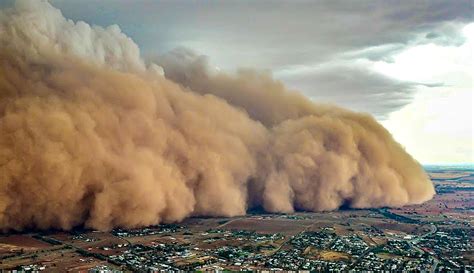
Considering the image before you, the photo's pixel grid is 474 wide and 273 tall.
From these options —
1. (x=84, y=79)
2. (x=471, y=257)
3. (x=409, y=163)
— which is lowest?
(x=471, y=257)

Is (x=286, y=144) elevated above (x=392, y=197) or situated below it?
above

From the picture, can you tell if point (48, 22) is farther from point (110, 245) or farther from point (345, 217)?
point (345, 217)

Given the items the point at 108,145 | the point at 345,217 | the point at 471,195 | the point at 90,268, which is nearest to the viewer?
the point at 90,268

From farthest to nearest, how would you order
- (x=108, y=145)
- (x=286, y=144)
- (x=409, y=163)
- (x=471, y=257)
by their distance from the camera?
(x=409, y=163) < (x=286, y=144) < (x=108, y=145) < (x=471, y=257)

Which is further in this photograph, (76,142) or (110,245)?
(76,142)

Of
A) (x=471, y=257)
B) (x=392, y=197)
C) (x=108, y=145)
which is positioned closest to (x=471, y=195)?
(x=392, y=197)

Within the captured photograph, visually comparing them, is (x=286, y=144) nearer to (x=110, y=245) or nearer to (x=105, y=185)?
(x=105, y=185)

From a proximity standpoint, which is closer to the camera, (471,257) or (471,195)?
(471,257)

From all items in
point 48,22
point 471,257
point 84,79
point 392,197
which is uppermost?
point 48,22

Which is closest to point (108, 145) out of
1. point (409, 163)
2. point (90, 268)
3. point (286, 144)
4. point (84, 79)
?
point (84, 79)
